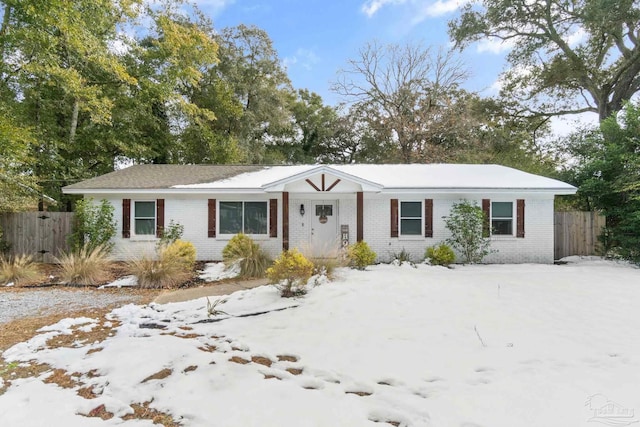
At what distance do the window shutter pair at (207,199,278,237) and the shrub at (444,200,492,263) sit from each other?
234 inches

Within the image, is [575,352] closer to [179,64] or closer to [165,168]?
[165,168]

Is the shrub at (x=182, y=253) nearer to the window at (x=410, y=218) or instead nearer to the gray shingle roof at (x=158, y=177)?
the gray shingle roof at (x=158, y=177)

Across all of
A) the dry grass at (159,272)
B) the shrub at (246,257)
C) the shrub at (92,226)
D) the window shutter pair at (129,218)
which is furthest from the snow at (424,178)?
the dry grass at (159,272)

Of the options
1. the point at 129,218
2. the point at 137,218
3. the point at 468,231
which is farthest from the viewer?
the point at 137,218

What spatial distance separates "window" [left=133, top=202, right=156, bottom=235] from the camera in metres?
10.7

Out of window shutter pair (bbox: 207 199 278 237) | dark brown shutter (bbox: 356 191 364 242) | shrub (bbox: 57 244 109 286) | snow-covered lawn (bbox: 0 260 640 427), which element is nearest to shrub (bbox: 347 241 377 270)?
dark brown shutter (bbox: 356 191 364 242)

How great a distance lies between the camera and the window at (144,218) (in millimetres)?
10719

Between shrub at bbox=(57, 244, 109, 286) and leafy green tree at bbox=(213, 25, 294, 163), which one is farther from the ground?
leafy green tree at bbox=(213, 25, 294, 163)

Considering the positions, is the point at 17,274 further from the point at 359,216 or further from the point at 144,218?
the point at 359,216

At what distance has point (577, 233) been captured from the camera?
11383mm

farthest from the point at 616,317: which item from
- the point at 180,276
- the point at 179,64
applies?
the point at 179,64

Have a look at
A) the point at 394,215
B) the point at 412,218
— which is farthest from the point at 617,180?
the point at 394,215

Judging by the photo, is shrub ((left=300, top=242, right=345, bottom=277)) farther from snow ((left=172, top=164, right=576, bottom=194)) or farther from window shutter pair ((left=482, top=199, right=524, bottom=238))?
window shutter pair ((left=482, top=199, right=524, bottom=238))

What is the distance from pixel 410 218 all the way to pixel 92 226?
10.7 meters
